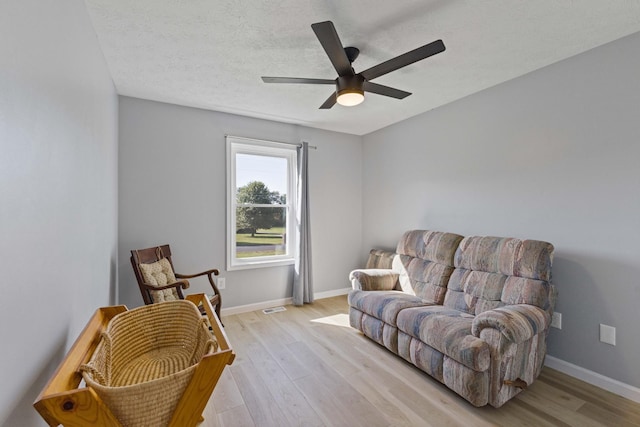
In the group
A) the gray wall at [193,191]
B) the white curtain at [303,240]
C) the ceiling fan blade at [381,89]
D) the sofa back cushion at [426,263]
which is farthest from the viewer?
the white curtain at [303,240]

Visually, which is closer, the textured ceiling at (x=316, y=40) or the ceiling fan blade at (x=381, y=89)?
the textured ceiling at (x=316, y=40)

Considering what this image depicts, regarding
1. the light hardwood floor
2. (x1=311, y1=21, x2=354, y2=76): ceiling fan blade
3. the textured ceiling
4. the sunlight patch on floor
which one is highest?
the textured ceiling

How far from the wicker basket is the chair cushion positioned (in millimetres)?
1255

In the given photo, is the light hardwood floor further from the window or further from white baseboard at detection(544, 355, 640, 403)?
the window

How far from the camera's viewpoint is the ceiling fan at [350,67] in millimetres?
1669

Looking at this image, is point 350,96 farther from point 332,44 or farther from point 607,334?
point 607,334

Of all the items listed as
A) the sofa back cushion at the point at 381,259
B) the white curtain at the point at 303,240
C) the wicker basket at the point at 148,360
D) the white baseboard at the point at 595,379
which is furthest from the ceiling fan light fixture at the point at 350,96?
the white baseboard at the point at 595,379

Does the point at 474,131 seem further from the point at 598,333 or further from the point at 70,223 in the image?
the point at 70,223

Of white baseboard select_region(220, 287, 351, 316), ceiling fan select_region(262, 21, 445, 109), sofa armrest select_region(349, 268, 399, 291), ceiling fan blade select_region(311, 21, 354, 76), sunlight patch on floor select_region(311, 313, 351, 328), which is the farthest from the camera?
white baseboard select_region(220, 287, 351, 316)

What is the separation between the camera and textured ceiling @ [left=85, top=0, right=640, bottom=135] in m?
1.77

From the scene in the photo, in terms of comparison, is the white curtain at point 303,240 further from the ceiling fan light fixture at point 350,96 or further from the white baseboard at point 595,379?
the white baseboard at point 595,379

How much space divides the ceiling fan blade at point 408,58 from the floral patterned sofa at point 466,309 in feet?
5.59

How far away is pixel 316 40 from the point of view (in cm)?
209

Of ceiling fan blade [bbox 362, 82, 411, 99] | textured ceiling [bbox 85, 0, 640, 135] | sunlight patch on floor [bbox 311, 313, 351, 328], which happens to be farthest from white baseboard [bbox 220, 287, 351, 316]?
ceiling fan blade [bbox 362, 82, 411, 99]
